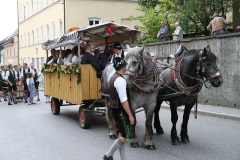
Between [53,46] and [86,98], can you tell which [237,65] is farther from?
[53,46]

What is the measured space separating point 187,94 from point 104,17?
21.9 m

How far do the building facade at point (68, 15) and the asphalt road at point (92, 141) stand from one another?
1687 cm

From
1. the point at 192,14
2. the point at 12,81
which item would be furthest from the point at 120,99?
the point at 12,81

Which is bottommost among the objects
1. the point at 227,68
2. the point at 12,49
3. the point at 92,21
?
the point at 227,68

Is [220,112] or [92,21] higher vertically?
[92,21]

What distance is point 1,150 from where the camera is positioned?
667cm

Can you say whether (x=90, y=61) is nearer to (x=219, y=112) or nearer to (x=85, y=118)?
(x=85, y=118)

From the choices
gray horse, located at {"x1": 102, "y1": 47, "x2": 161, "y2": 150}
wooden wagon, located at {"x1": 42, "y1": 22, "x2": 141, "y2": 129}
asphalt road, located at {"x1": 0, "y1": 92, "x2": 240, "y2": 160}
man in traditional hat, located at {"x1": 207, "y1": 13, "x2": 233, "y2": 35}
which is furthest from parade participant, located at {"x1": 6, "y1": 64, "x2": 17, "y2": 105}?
gray horse, located at {"x1": 102, "y1": 47, "x2": 161, "y2": 150}

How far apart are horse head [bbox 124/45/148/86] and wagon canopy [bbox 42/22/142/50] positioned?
2.41 m

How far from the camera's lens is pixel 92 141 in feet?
23.7

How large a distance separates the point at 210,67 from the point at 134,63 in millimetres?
1520

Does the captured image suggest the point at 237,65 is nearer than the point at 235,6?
Yes

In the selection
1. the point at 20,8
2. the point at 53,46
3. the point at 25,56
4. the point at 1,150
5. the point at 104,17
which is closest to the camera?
the point at 1,150

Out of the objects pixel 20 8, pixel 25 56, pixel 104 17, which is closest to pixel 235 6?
pixel 104 17
